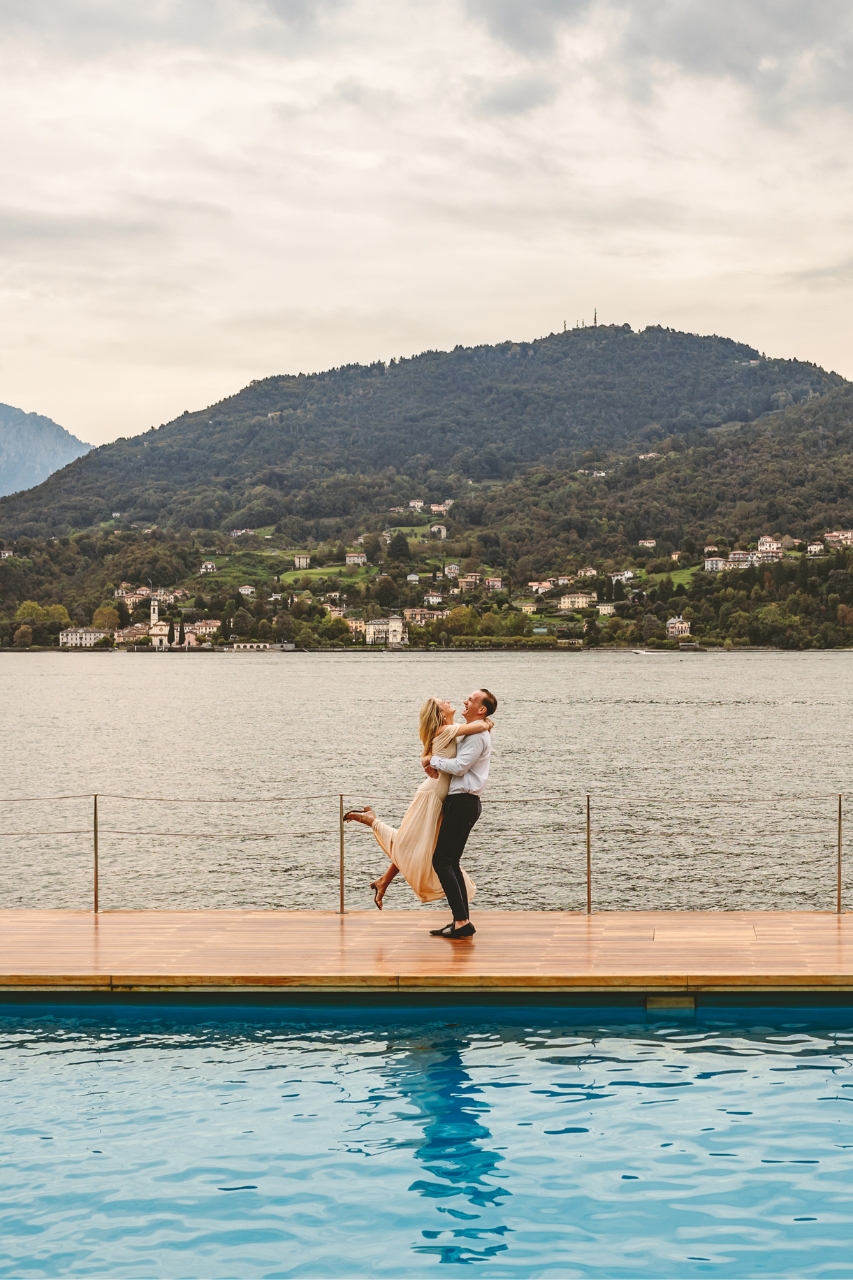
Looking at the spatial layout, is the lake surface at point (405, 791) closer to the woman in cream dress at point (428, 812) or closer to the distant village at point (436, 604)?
the woman in cream dress at point (428, 812)

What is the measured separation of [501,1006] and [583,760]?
36004 mm

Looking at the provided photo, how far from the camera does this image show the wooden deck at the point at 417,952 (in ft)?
25.4

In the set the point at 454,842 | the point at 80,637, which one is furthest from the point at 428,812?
the point at 80,637

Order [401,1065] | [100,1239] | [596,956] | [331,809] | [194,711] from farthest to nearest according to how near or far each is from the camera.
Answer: [194,711] → [331,809] → [596,956] → [401,1065] → [100,1239]

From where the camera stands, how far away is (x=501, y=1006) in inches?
306

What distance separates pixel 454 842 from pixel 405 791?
86.8ft

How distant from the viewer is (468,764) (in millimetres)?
8664

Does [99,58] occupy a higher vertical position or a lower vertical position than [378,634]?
higher

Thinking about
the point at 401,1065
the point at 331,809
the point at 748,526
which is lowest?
the point at 331,809

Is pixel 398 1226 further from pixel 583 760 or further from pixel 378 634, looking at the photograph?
pixel 378 634

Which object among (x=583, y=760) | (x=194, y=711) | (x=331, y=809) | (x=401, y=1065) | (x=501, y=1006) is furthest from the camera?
(x=194, y=711)

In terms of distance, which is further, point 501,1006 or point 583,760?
point 583,760

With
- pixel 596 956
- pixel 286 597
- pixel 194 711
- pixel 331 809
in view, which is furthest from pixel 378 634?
pixel 596 956

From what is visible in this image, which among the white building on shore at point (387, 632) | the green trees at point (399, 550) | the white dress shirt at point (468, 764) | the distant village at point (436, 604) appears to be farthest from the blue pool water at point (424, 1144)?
the green trees at point (399, 550)
